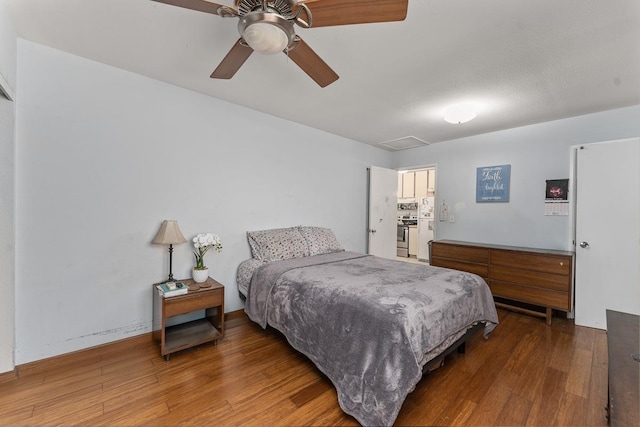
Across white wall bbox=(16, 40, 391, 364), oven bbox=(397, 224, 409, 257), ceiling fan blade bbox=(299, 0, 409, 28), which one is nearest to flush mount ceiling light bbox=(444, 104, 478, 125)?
ceiling fan blade bbox=(299, 0, 409, 28)

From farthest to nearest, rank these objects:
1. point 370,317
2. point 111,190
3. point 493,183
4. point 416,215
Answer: point 416,215 → point 493,183 → point 111,190 → point 370,317

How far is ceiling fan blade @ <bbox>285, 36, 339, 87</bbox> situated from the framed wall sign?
320cm

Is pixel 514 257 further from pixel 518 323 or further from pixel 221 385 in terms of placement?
pixel 221 385

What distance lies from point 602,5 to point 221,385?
3390 millimetres

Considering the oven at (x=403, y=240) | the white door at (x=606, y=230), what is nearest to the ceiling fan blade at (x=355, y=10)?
the white door at (x=606, y=230)

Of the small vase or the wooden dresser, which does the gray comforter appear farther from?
the wooden dresser

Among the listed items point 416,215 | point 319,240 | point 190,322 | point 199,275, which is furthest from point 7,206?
point 416,215

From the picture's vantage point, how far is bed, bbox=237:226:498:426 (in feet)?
4.97

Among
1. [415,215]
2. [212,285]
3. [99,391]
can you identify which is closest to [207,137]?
[212,285]

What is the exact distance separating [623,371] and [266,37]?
2.33m

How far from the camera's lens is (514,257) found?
130 inches

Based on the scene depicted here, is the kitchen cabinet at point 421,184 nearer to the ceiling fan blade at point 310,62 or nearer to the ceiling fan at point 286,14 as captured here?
the ceiling fan blade at point 310,62

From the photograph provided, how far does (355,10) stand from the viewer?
49.3 inches

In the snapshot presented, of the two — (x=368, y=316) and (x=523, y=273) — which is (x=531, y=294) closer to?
(x=523, y=273)
